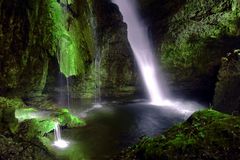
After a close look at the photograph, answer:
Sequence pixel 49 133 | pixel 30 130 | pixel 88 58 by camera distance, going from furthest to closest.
A: pixel 88 58, pixel 49 133, pixel 30 130

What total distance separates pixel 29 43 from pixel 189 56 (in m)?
11.3

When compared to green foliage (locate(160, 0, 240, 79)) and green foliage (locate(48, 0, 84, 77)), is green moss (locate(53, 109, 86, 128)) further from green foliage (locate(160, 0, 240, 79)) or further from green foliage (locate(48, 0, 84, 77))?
green foliage (locate(160, 0, 240, 79))

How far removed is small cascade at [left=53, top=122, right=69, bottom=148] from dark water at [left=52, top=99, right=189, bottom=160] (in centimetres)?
23

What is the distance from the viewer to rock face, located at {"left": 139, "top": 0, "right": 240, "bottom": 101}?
1936 centimetres

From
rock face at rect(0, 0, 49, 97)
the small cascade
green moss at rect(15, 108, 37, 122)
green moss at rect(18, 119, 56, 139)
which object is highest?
rock face at rect(0, 0, 49, 97)

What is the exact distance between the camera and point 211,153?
353cm

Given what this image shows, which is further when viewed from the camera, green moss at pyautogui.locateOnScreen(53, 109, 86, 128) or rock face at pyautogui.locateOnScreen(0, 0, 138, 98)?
rock face at pyautogui.locateOnScreen(0, 0, 138, 98)

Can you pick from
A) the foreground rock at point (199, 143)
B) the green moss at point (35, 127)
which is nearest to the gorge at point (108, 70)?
the green moss at point (35, 127)

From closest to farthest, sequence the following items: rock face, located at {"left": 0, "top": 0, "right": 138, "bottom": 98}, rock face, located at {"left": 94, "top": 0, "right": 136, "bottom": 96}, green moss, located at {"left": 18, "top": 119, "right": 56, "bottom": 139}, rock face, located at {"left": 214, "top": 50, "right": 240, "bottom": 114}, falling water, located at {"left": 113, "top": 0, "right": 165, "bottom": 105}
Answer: green moss, located at {"left": 18, "top": 119, "right": 56, "bottom": 139}, rock face, located at {"left": 0, "top": 0, "right": 138, "bottom": 98}, rock face, located at {"left": 214, "top": 50, "right": 240, "bottom": 114}, rock face, located at {"left": 94, "top": 0, "right": 136, "bottom": 96}, falling water, located at {"left": 113, "top": 0, "right": 165, "bottom": 105}

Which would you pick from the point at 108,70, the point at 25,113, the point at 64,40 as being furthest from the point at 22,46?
the point at 108,70

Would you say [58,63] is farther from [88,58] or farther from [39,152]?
[39,152]

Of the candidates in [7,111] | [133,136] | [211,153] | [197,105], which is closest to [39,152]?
[7,111]

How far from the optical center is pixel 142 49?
22.0m

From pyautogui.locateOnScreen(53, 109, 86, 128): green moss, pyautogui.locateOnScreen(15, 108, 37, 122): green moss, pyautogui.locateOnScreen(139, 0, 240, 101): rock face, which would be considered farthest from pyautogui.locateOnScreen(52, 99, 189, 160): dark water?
pyautogui.locateOnScreen(139, 0, 240, 101): rock face
